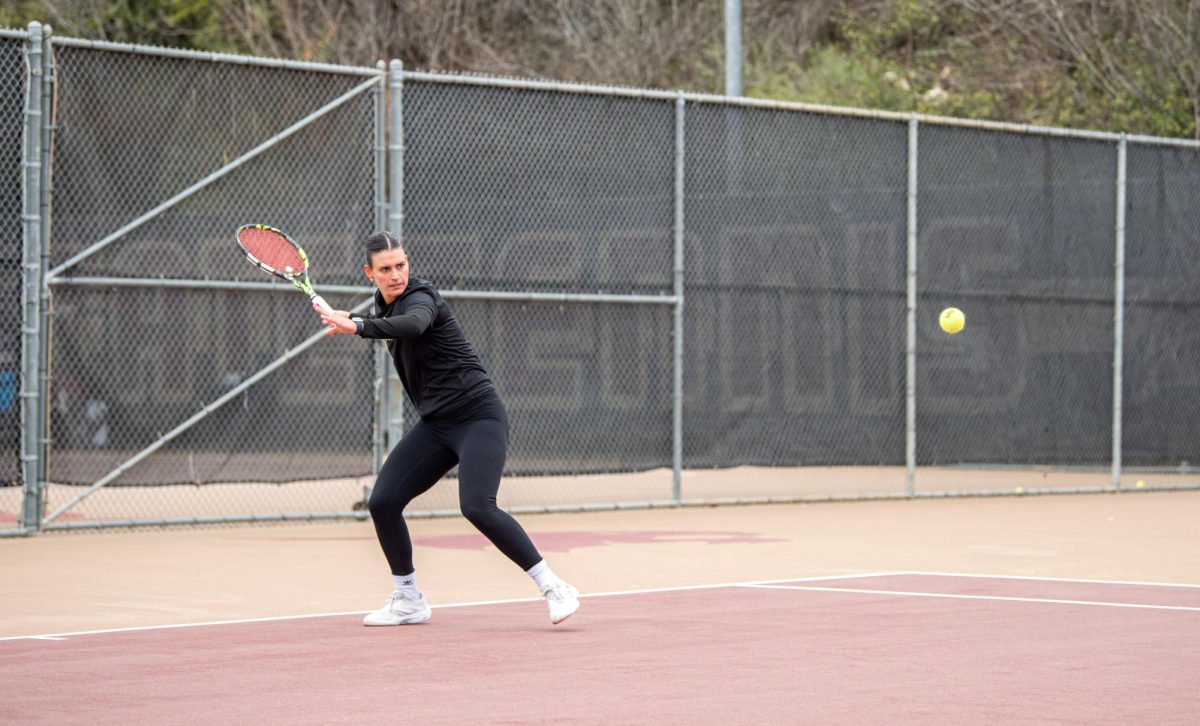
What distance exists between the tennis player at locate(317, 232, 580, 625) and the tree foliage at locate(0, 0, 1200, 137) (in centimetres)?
1465

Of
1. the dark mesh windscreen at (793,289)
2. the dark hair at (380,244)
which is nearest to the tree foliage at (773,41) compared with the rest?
the dark mesh windscreen at (793,289)

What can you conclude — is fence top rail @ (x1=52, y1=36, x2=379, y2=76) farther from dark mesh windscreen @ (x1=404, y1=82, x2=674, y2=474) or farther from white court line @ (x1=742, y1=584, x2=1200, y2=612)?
white court line @ (x1=742, y1=584, x2=1200, y2=612)

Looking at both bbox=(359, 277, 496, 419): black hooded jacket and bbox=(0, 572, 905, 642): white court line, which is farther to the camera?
bbox=(359, 277, 496, 419): black hooded jacket

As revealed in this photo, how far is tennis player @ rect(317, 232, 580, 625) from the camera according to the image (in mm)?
7707

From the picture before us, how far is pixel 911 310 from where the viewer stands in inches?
598

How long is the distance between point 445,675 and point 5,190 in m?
6.11

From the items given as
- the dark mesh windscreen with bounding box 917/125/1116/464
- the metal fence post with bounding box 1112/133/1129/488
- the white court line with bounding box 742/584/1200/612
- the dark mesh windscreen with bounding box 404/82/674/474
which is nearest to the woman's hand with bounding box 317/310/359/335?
the white court line with bounding box 742/584/1200/612

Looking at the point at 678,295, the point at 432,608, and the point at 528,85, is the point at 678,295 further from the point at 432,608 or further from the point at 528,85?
the point at 432,608

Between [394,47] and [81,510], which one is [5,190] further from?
[394,47]

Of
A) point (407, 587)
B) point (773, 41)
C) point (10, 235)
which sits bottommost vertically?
point (407, 587)

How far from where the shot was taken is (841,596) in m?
8.91

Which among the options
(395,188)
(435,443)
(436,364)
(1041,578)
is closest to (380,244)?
(436,364)

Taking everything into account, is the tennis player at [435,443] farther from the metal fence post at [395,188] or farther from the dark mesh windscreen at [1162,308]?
the dark mesh windscreen at [1162,308]

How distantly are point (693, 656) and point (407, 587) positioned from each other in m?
1.48
